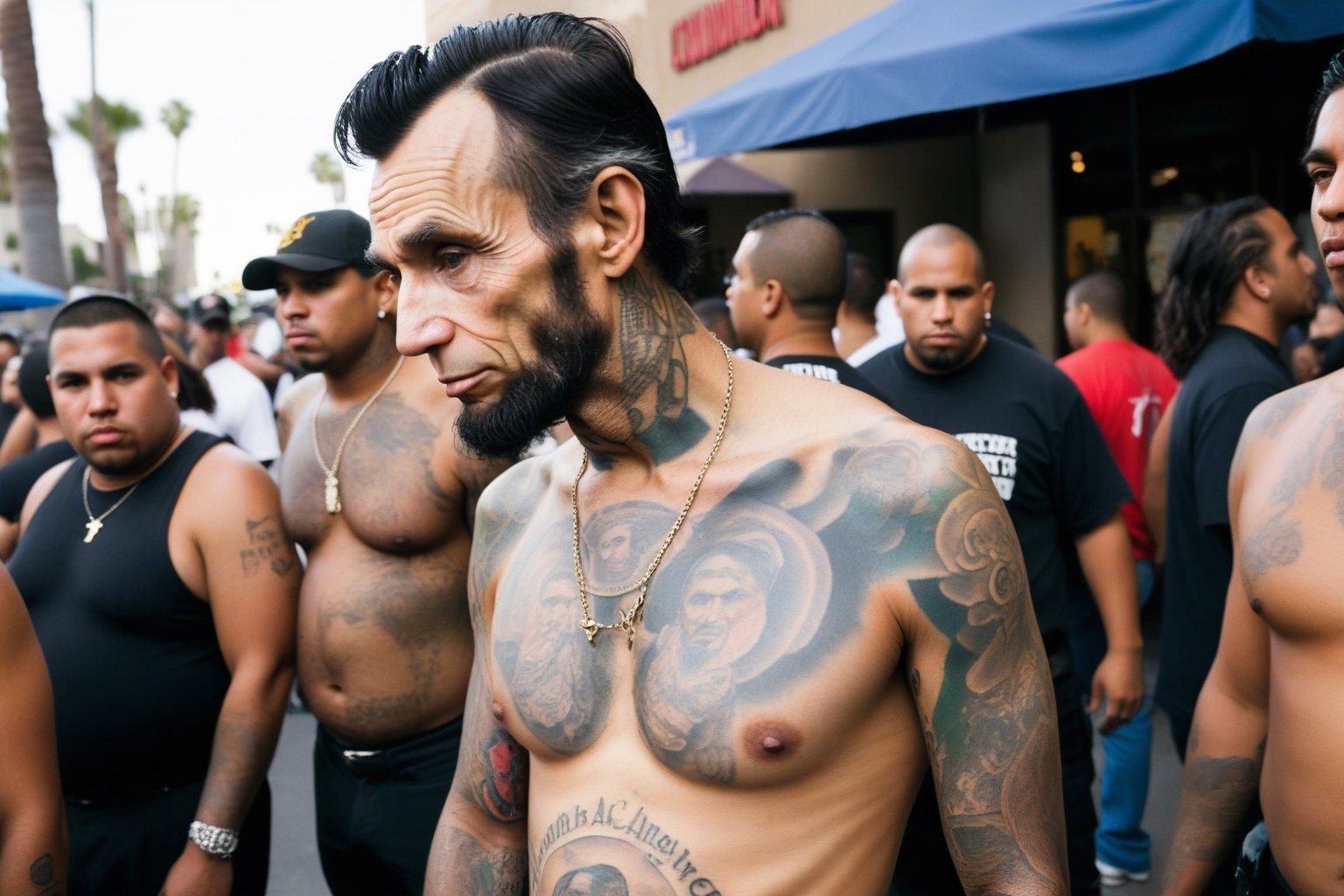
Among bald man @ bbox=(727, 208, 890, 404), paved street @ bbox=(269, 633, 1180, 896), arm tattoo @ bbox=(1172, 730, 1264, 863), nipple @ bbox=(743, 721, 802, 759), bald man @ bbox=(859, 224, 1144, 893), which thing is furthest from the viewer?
paved street @ bbox=(269, 633, 1180, 896)

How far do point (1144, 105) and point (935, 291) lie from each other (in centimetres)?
599

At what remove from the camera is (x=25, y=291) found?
10.2 m

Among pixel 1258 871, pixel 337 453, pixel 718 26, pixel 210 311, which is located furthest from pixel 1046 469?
pixel 718 26

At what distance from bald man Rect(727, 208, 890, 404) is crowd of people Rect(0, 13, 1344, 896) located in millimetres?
910

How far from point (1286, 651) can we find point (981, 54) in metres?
3.57

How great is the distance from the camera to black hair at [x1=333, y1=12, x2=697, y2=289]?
6.26 feet

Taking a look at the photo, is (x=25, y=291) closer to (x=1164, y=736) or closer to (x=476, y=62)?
(x=1164, y=736)

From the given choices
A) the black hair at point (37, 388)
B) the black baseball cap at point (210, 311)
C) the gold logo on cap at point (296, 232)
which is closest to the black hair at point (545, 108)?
the gold logo on cap at point (296, 232)

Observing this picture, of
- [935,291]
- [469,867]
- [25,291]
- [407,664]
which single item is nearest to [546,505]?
[469,867]

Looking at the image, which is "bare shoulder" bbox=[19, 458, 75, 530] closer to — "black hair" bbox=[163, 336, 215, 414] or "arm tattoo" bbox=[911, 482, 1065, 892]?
"black hair" bbox=[163, 336, 215, 414]

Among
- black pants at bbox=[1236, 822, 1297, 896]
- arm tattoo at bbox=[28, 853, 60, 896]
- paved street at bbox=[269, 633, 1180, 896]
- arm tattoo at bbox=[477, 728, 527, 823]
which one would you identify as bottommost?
paved street at bbox=[269, 633, 1180, 896]

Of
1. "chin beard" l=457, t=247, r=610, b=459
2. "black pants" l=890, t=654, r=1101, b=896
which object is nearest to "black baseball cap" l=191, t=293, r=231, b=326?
"black pants" l=890, t=654, r=1101, b=896

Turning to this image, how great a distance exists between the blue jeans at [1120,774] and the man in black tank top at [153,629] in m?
2.91

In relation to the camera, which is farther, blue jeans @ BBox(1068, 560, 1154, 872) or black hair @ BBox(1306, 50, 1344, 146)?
blue jeans @ BBox(1068, 560, 1154, 872)
